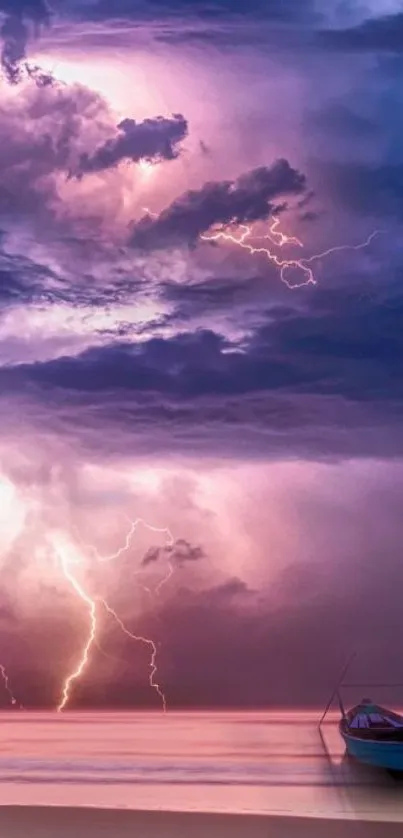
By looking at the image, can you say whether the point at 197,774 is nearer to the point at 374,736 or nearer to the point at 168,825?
the point at 374,736

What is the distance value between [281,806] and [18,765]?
7.41 m

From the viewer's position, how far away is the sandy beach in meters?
9.30

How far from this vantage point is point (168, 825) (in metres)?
9.85

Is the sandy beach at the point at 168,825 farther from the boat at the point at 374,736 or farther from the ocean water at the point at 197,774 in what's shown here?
A: the boat at the point at 374,736

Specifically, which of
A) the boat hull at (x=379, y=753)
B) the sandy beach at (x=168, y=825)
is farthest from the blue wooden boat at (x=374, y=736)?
the sandy beach at (x=168, y=825)

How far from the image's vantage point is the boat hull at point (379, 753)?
1373cm

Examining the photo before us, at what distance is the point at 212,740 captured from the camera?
24875 mm

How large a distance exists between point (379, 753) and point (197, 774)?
115 inches

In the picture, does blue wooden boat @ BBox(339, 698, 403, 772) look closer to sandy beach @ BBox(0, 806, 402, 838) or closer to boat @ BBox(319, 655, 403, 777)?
boat @ BBox(319, 655, 403, 777)

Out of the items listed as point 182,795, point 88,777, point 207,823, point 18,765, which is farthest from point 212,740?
point 207,823

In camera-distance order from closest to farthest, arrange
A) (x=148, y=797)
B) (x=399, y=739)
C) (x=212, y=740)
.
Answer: (x=148, y=797)
(x=399, y=739)
(x=212, y=740)

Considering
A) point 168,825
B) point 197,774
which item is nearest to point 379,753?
point 197,774

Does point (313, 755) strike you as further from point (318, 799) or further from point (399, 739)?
point (318, 799)

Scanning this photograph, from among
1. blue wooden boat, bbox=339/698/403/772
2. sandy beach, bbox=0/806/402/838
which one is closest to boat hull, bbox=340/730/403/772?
blue wooden boat, bbox=339/698/403/772
